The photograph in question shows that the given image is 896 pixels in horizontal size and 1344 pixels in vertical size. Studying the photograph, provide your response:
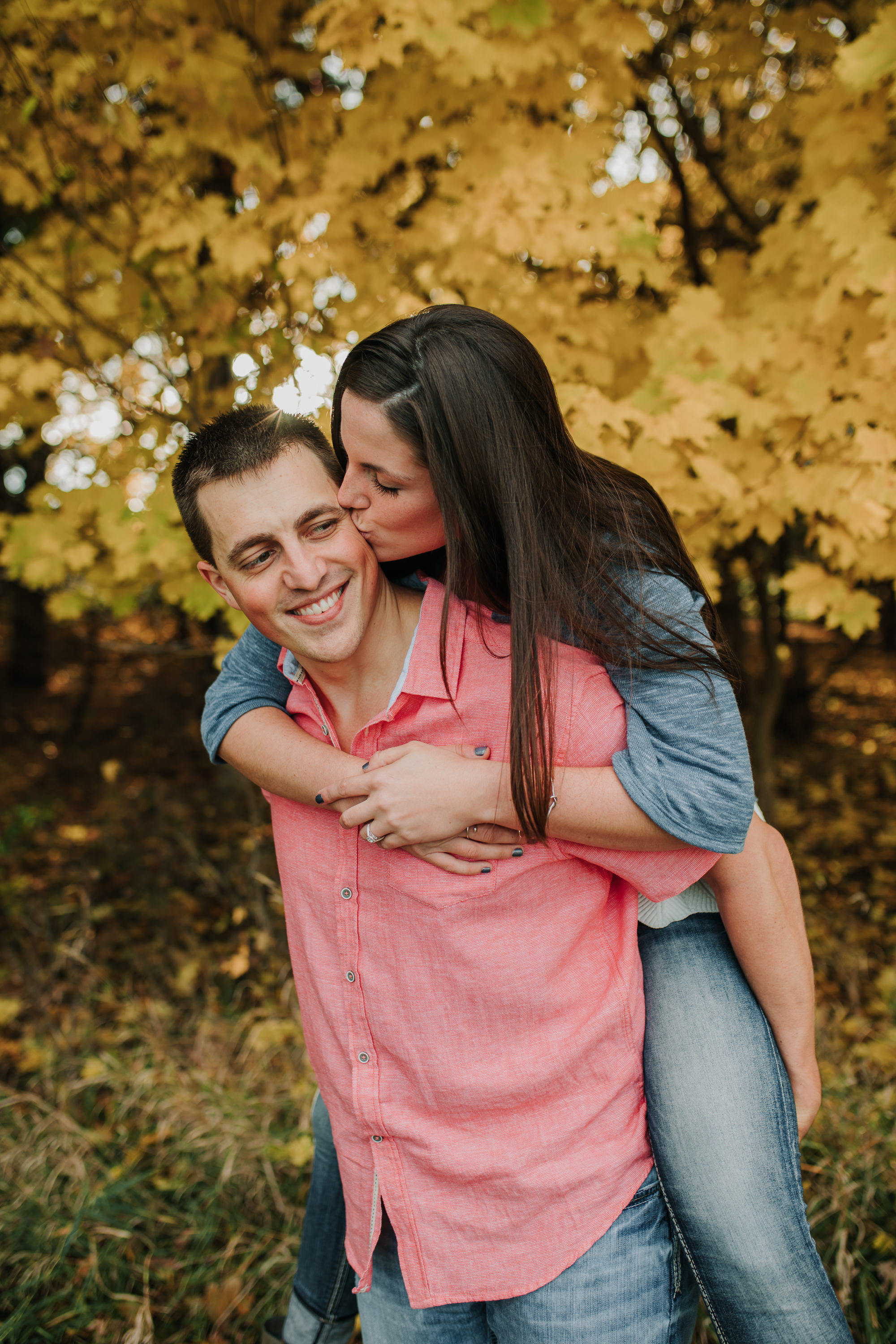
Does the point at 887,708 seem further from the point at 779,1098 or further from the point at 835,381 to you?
the point at 779,1098

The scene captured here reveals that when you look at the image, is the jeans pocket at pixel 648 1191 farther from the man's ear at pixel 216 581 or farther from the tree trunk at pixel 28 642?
the tree trunk at pixel 28 642

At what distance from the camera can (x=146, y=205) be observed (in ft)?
9.80

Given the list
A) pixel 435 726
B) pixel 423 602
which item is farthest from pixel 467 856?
pixel 423 602

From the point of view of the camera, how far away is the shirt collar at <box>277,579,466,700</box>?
150cm

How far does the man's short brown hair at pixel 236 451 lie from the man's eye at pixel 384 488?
119 millimetres

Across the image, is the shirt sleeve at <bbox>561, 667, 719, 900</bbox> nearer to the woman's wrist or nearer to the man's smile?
the woman's wrist

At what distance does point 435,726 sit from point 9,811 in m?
6.11

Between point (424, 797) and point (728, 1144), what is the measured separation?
2.82 feet

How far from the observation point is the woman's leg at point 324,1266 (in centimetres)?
203

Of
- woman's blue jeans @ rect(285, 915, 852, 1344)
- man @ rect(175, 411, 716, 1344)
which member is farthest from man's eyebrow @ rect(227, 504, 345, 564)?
woman's blue jeans @ rect(285, 915, 852, 1344)

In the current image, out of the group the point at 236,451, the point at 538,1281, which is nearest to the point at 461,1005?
the point at 538,1281

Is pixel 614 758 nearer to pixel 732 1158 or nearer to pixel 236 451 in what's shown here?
pixel 732 1158

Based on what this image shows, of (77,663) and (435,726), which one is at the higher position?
(77,663)

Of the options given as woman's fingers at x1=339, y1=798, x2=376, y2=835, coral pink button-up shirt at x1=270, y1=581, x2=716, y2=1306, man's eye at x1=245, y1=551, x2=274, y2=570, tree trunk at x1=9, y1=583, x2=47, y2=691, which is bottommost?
coral pink button-up shirt at x1=270, y1=581, x2=716, y2=1306
